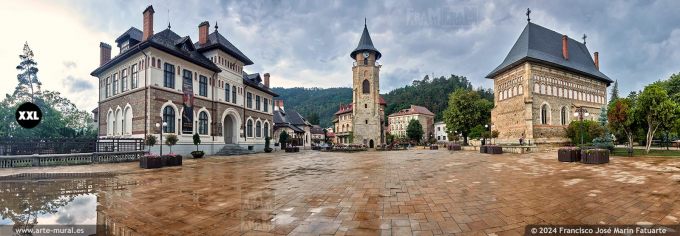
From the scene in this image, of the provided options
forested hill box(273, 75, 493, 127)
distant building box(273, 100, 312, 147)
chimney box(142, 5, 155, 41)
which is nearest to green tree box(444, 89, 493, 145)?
distant building box(273, 100, 312, 147)

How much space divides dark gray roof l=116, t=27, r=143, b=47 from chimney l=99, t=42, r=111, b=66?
332 centimetres

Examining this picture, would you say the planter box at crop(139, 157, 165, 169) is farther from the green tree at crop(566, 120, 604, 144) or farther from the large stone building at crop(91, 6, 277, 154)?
the green tree at crop(566, 120, 604, 144)

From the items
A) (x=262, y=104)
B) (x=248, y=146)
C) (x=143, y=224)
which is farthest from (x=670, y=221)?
(x=262, y=104)

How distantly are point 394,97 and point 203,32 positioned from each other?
93.1 meters

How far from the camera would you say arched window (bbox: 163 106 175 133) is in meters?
22.5

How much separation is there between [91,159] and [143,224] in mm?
16534

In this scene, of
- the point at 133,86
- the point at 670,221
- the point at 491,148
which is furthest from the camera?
the point at 491,148

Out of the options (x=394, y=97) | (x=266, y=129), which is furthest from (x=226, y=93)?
(x=394, y=97)

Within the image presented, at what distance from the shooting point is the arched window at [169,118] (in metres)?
22.5

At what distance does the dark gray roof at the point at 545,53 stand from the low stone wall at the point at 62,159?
3911cm

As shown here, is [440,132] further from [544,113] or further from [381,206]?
[381,206]

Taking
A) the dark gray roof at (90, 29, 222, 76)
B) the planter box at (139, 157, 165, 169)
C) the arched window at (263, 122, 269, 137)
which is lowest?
the planter box at (139, 157, 165, 169)

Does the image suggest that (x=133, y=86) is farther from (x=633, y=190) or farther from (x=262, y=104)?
(x=633, y=190)

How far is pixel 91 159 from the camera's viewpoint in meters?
16.9
